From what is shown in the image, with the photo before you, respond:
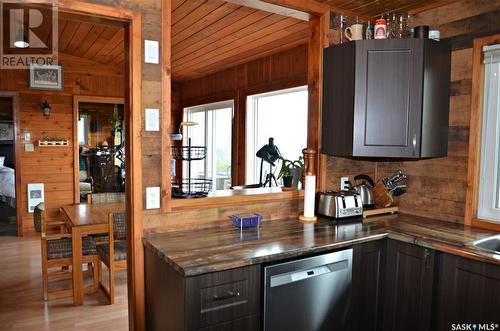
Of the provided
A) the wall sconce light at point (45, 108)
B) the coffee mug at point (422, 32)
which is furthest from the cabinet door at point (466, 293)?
the wall sconce light at point (45, 108)

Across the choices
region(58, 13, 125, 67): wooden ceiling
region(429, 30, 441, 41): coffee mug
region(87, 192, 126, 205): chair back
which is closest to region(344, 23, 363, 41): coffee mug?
region(429, 30, 441, 41): coffee mug

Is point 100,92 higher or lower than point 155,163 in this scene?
higher

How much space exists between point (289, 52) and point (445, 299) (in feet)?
9.61

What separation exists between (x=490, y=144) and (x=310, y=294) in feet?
5.01

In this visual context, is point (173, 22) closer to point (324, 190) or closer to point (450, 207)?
point (324, 190)

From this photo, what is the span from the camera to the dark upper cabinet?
2355 millimetres

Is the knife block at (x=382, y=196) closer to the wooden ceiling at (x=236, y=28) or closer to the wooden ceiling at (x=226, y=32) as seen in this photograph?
the wooden ceiling at (x=236, y=28)

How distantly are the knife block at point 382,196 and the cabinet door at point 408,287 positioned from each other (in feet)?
2.01

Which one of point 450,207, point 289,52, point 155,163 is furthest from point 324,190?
point 289,52

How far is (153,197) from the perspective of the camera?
212 centimetres

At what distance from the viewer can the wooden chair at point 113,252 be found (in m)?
3.26

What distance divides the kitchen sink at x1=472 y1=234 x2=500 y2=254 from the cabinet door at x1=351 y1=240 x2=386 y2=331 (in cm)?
51

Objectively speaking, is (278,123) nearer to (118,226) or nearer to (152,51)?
(118,226)

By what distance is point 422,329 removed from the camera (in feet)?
7.09
